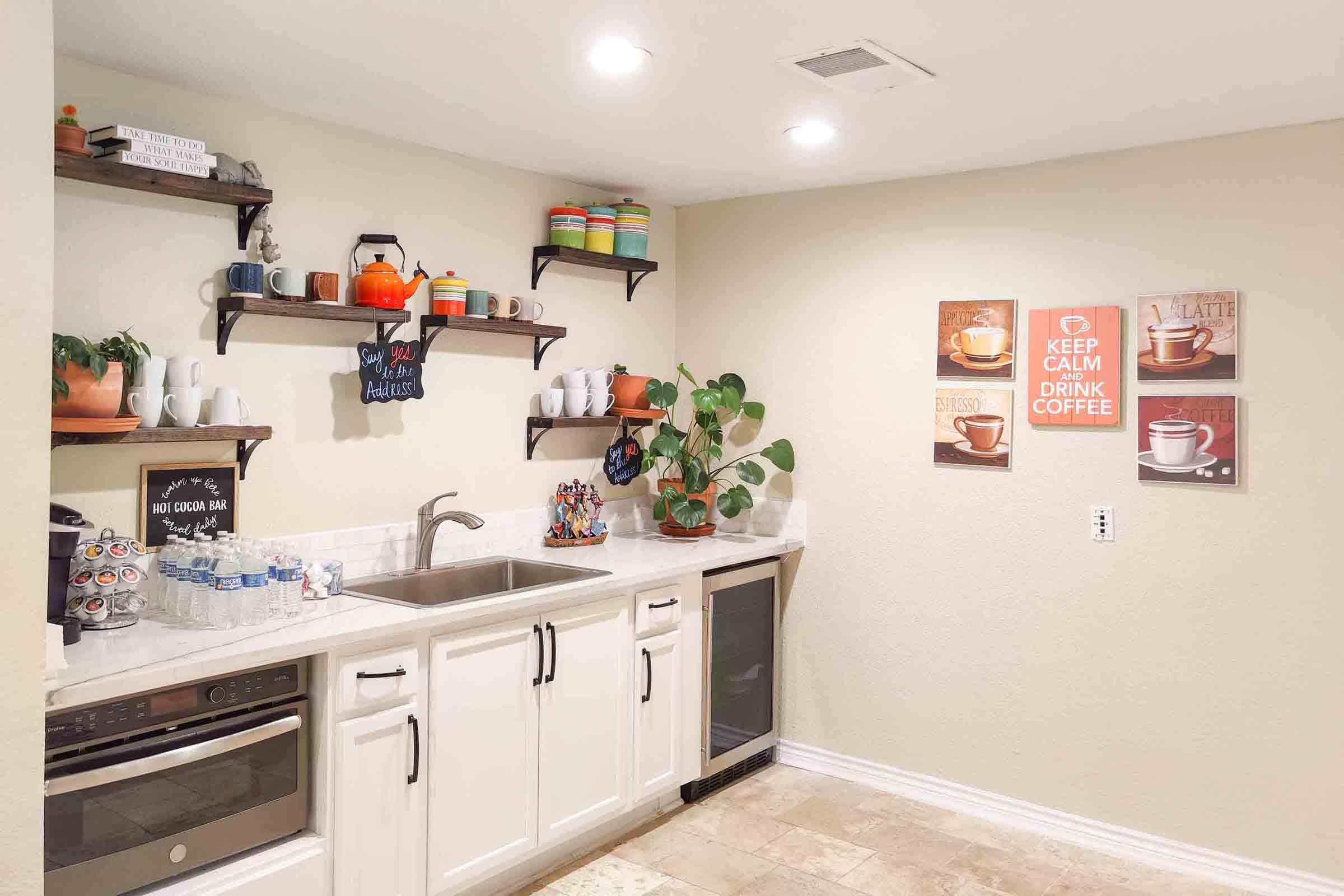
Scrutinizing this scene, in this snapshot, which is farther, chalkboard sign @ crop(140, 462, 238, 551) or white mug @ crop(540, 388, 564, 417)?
white mug @ crop(540, 388, 564, 417)

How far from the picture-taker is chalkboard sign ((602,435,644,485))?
13.8 feet

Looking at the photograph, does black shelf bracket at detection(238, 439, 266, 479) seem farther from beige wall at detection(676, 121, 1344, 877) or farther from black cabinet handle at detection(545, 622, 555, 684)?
beige wall at detection(676, 121, 1344, 877)

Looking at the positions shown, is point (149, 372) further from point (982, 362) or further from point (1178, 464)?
point (1178, 464)

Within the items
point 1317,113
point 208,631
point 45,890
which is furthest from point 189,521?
point 1317,113

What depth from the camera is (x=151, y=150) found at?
8.53 ft

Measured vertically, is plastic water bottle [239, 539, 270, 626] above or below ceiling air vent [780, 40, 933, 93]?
below

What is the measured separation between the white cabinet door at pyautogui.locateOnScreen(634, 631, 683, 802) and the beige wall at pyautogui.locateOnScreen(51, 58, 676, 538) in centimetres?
80

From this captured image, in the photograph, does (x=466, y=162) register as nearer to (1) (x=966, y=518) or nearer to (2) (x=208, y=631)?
(2) (x=208, y=631)

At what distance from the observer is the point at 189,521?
2814 mm

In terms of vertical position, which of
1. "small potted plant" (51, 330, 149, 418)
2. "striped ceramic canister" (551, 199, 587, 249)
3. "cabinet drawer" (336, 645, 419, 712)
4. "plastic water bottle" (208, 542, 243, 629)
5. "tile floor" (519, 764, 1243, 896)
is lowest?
"tile floor" (519, 764, 1243, 896)

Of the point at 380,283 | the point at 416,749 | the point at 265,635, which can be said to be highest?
the point at 380,283

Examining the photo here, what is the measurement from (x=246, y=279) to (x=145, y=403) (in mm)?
485

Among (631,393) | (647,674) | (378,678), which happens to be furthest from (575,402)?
(378,678)

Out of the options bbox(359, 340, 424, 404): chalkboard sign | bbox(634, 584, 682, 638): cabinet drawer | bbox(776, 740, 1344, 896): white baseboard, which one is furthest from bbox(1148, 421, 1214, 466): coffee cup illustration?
bbox(359, 340, 424, 404): chalkboard sign
